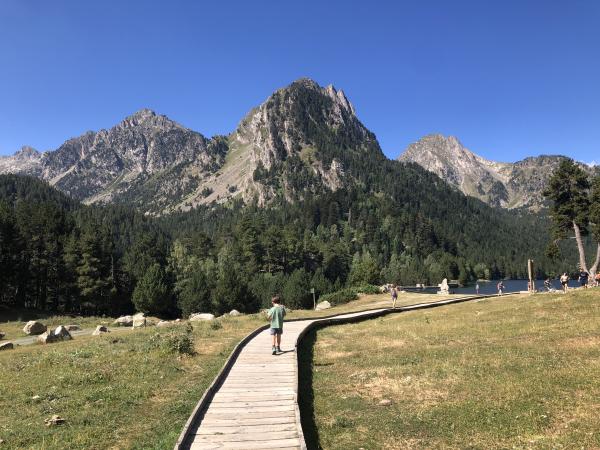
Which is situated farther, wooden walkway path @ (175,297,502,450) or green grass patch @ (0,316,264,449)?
green grass patch @ (0,316,264,449)

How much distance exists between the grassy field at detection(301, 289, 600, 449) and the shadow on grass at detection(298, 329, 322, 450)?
139 mm

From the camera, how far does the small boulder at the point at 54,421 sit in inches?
538

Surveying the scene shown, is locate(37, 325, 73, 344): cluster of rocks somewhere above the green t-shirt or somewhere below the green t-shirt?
below

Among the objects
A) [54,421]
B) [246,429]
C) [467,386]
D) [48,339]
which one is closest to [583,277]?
[467,386]

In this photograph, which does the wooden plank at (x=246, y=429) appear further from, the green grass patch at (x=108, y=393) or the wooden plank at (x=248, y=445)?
the green grass patch at (x=108, y=393)

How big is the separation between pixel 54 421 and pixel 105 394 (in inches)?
131

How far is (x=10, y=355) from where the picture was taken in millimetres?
30203

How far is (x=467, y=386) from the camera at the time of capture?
52.9 ft

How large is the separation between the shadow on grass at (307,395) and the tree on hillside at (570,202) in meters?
45.4

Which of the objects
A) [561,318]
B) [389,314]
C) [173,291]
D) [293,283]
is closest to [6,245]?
[173,291]

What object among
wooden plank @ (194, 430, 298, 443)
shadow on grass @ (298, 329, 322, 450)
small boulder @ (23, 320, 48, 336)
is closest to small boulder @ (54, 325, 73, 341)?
small boulder @ (23, 320, 48, 336)

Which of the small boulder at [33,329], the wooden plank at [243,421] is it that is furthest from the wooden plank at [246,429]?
the small boulder at [33,329]

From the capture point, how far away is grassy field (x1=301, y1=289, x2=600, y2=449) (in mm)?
12031

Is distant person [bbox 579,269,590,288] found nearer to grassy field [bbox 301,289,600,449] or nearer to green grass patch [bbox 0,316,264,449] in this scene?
grassy field [bbox 301,289,600,449]
